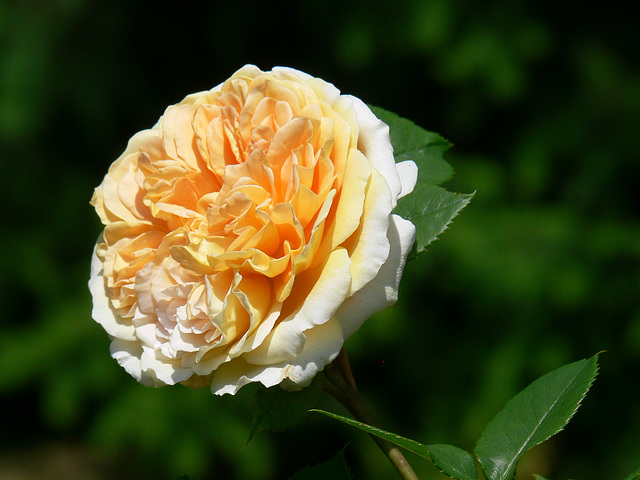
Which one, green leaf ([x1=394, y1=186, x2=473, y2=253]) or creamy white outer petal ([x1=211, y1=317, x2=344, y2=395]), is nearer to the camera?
creamy white outer petal ([x1=211, y1=317, x2=344, y2=395])

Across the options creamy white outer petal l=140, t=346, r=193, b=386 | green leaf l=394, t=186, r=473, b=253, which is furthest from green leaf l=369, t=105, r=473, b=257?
creamy white outer petal l=140, t=346, r=193, b=386

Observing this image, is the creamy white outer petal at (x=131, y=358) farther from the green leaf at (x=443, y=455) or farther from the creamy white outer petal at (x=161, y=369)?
the green leaf at (x=443, y=455)

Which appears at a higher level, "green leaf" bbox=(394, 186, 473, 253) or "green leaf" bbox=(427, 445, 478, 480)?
"green leaf" bbox=(394, 186, 473, 253)

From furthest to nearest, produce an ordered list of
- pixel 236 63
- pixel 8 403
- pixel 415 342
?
pixel 8 403 → pixel 236 63 → pixel 415 342

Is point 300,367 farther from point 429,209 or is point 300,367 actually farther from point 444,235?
point 444,235

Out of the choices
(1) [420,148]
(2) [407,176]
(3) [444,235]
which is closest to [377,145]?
(2) [407,176]

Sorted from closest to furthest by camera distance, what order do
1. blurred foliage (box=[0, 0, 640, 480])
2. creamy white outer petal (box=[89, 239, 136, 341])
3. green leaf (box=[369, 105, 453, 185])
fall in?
creamy white outer petal (box=[89, 239, 136, 341]) < green leaf (box=[369, 105, 453, 185]) < blurred foliage (box=[0, 0, 640, 480])

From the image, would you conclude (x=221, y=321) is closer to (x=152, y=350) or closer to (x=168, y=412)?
(x=152, y=350)

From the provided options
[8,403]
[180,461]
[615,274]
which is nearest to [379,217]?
[615,274]

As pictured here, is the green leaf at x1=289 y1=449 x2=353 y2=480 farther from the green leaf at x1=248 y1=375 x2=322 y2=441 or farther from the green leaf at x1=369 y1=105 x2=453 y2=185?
the green leaf at x1=369 y1=105 x2=453 y2=185
